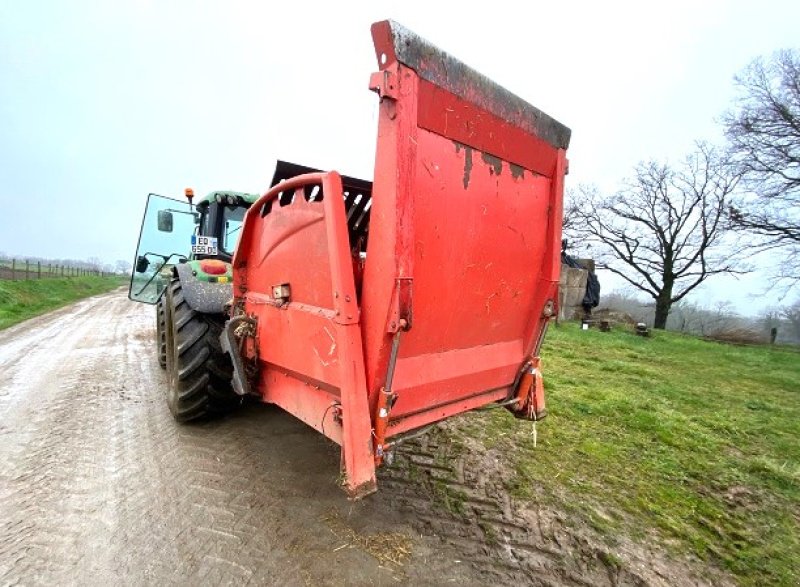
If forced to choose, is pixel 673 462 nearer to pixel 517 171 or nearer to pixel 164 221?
pixel 517 171

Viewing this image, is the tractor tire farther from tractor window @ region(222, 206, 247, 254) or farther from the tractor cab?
tractor window @ region(222, 206, 247, 254)

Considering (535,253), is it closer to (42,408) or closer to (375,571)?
(375,571)

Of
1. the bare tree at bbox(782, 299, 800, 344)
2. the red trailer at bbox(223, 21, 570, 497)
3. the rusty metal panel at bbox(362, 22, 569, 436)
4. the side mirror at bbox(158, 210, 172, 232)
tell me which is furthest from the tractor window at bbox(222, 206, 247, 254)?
the bare tree at bbox(782, 299, 800, 344)

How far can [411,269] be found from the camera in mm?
1842

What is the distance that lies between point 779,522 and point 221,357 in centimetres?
407

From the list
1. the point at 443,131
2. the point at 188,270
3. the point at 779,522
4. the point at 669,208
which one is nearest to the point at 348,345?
the point at 443,131

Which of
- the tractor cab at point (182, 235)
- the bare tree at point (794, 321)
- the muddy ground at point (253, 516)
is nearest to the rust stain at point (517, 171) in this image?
the muddy ground at point (253, 516)

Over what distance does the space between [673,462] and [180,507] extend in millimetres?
3736

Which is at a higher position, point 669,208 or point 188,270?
point 669,208

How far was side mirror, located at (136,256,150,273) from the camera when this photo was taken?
19.4 feet

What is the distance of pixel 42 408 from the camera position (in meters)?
3.87

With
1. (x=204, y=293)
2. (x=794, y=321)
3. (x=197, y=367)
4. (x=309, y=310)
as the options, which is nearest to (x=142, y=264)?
(x=204, y=293)

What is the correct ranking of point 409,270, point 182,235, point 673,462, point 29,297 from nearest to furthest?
1. point 409,270
2. point 673,462
3. point 182,235
4. point 29,297

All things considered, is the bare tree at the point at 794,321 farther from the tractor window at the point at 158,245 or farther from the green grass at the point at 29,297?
the green grass at the point at 29,297
